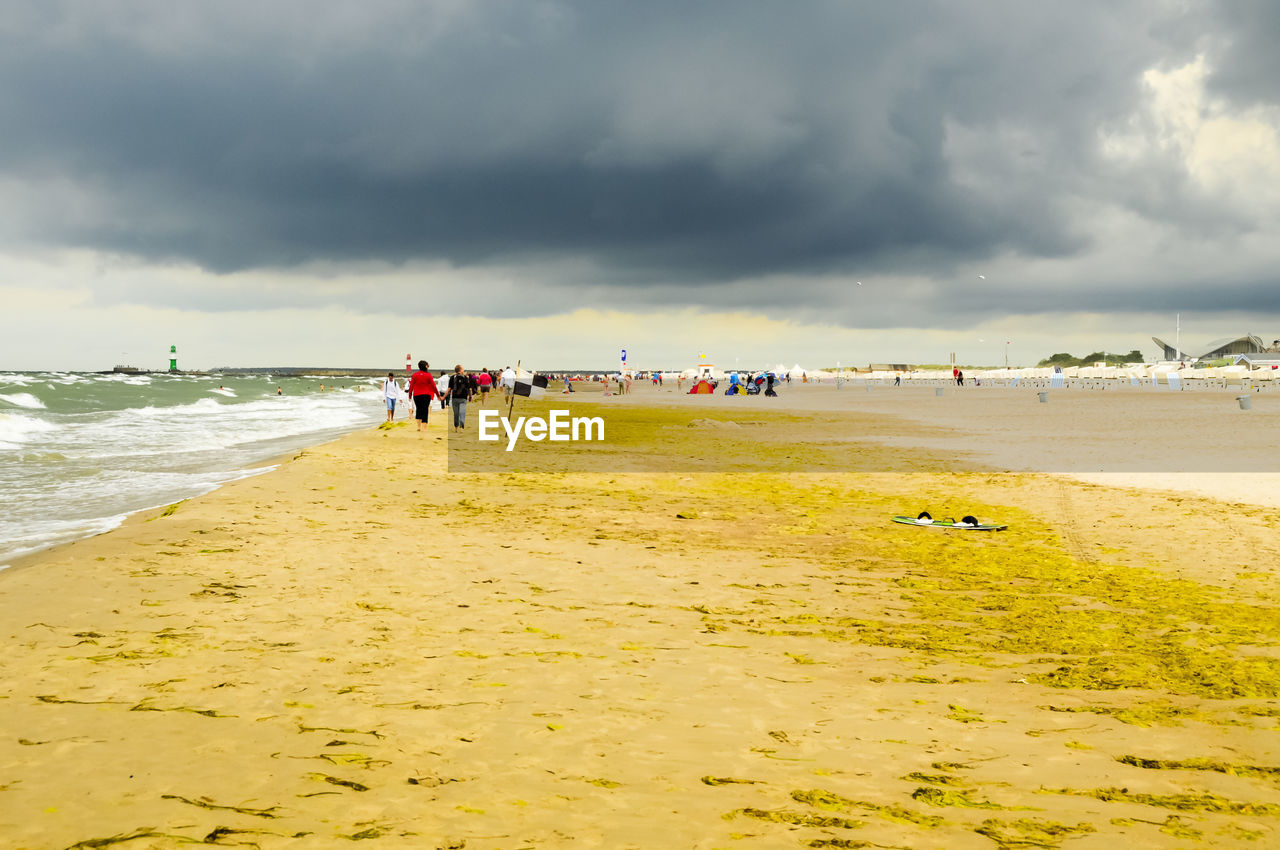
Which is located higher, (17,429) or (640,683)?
(17,429)

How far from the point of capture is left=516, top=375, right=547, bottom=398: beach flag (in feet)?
150

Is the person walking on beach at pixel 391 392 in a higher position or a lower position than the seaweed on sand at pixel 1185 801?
higher

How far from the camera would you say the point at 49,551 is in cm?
967

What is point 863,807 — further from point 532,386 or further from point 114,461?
point 532,386

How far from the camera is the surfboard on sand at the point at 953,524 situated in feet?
36.8

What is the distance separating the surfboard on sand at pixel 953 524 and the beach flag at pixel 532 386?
3336cm

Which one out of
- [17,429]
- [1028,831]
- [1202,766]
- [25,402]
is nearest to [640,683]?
[1028,831]

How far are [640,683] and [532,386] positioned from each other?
6008 centimetres

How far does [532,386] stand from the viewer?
64.6m

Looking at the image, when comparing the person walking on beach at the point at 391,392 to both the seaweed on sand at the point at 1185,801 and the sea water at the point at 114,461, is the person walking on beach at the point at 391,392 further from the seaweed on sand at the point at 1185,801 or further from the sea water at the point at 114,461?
the seaweed on sand at the point at 1185,801

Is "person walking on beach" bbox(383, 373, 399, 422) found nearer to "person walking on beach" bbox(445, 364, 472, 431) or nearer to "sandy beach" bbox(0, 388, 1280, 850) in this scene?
"person walking on beach" bbox(445, 364, 472, 431)

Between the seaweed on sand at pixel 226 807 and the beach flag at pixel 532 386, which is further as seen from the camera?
the beach flag at pixel 532 386

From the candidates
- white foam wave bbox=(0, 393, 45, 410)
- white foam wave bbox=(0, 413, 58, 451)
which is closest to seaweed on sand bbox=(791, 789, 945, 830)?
white foam wave bbox=(0, 413, 58, 451)

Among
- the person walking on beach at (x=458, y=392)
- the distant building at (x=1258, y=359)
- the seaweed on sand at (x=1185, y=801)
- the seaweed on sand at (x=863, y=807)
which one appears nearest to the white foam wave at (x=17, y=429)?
the person walking on beach at (x=458, y=392)
